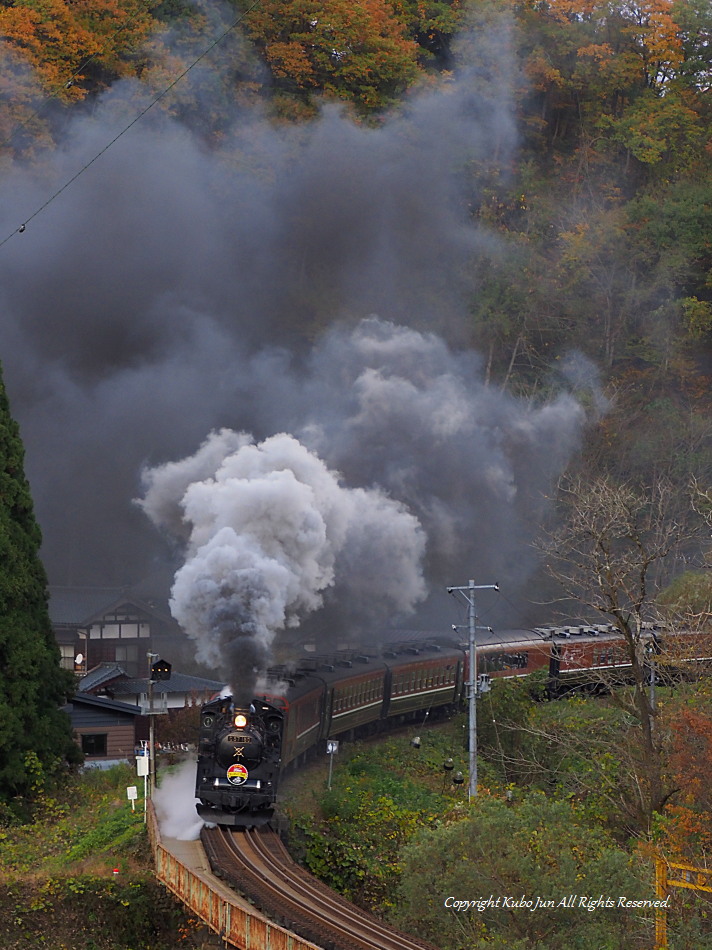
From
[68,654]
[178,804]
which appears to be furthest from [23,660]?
[68,654]

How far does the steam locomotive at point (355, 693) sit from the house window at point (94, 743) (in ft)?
17.4

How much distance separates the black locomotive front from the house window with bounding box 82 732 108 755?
30.7 feet

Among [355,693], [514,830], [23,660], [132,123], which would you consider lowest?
[514,830]

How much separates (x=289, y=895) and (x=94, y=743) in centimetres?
1282

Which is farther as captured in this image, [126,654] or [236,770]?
[126,654]

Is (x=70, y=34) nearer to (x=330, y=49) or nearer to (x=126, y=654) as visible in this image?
(x=330, y=49)

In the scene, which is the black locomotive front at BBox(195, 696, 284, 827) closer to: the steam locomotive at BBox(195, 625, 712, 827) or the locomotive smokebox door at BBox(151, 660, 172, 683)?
the steam locomotive at BBox(195, 625, 712, 827)

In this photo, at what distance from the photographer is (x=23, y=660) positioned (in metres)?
21.0

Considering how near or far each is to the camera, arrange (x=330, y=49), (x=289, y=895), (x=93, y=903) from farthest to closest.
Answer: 1. (x=330, y=49)
2. (x=93, y=903)
3. (x=289, y=895)

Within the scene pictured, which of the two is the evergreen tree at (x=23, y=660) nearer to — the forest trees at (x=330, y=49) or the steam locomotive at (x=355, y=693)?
the steam locomotive at (x=355, y=693)

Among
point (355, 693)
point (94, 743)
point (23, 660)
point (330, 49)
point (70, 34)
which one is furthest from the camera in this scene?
point (330, 49)

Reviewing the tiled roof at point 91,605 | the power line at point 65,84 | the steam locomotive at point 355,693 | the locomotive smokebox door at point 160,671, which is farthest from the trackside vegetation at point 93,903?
A: the power line at point 65,84

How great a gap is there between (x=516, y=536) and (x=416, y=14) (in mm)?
22768

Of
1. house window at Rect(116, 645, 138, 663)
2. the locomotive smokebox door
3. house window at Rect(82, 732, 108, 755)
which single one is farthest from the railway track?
house window at Rect(116, 645, 138, 663)
